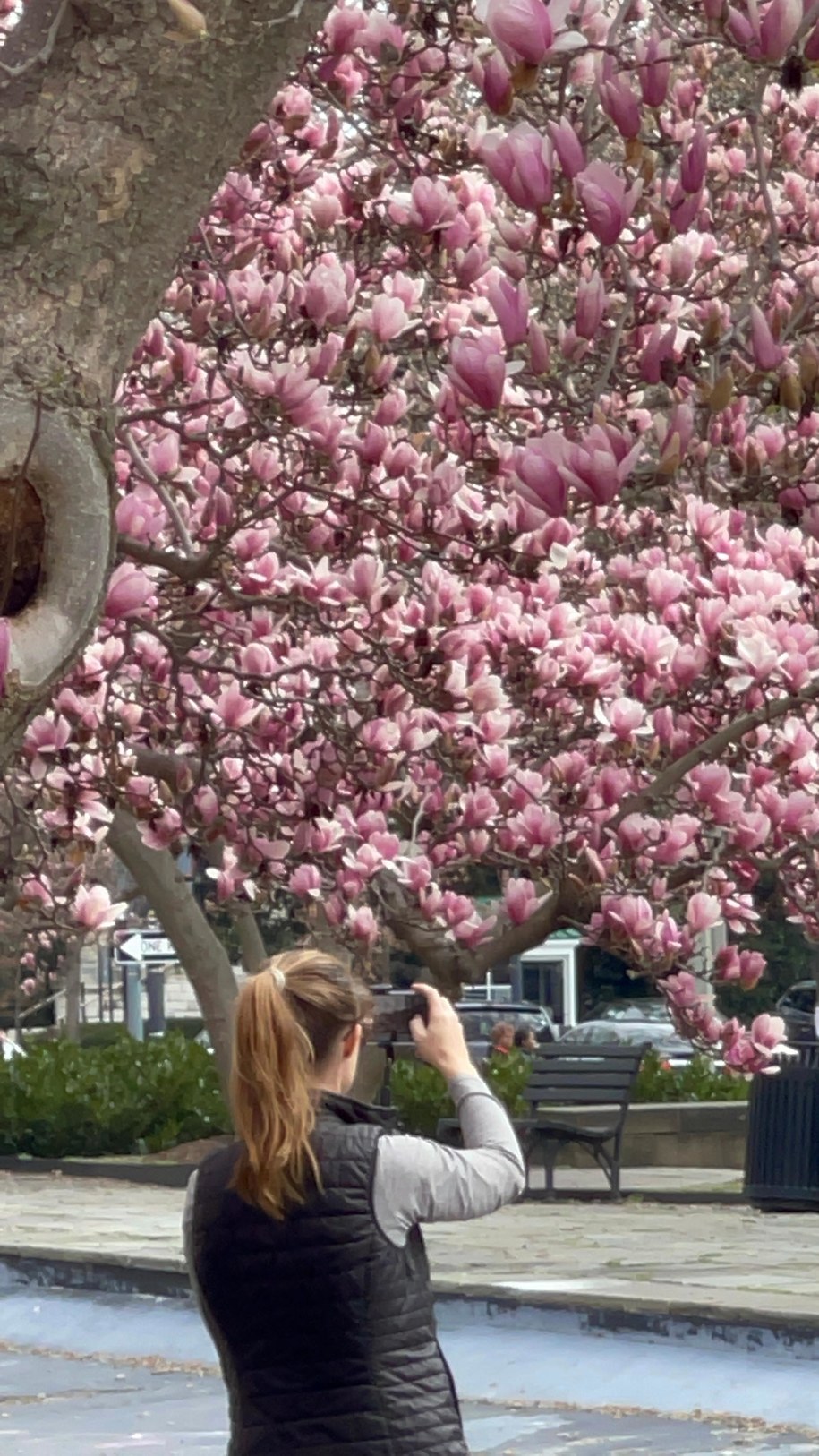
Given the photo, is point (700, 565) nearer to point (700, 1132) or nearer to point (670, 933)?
point (670, 933)

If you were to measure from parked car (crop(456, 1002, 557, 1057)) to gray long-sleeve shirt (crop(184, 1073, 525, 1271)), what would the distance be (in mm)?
31351

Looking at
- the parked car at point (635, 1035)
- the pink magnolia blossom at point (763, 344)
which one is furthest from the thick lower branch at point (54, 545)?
the parked car at point (635, 1035)

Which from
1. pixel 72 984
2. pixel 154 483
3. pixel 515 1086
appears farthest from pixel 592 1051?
pixel 72 984

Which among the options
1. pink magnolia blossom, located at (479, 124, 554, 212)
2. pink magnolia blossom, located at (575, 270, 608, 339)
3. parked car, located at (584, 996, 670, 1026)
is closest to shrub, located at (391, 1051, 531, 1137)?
pink magnolia blossom, located at (575, 270, 608, 339)

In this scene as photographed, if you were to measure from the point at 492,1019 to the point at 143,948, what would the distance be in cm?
734

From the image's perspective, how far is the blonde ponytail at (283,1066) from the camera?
4.02m

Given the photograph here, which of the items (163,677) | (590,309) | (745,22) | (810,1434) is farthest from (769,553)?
(745,22)

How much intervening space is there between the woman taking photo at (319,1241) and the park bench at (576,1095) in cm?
1434

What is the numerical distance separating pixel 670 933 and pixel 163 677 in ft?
6.19

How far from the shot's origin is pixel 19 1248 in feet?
47.0

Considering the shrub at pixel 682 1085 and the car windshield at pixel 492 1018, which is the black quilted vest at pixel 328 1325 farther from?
the car windshield at pixel 492 1018

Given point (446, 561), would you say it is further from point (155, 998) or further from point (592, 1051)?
point (155, 998)

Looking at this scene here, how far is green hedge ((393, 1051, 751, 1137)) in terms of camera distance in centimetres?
2186

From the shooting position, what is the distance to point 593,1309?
35.4 feet
